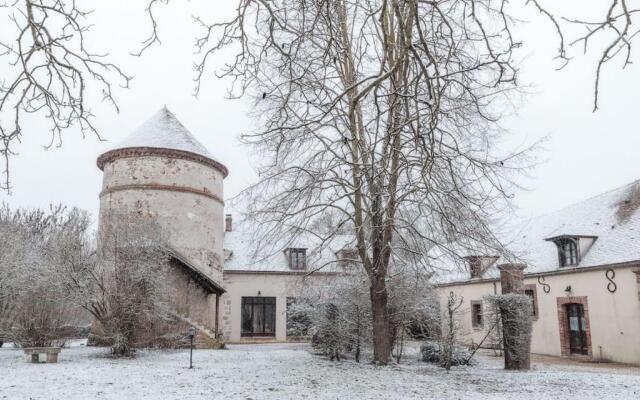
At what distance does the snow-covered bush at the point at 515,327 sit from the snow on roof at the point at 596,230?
9.19ft

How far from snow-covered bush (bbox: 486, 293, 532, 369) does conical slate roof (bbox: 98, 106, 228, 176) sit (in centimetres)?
1289

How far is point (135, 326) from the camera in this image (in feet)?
50.6

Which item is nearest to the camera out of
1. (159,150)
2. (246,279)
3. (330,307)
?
(330,307)

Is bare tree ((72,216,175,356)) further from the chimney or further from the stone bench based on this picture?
the chimney

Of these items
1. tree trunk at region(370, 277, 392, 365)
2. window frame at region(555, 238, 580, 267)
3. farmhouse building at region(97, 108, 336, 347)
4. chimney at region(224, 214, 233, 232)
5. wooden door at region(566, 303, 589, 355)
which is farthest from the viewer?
chimney at region(224, 214, 233, 232)

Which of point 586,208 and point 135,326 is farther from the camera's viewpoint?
point 586,208

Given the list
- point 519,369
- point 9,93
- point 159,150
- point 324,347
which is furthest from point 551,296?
point 9,93

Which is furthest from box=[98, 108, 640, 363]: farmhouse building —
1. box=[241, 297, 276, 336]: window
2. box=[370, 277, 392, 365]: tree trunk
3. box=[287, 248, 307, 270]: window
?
box=[287, 248, 307, 270]: window

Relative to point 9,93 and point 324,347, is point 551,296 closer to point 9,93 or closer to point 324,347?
point 324,347

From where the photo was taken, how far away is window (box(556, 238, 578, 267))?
2028cm

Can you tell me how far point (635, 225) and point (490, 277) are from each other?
7408 mm

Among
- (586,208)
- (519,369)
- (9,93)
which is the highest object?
(586,208)

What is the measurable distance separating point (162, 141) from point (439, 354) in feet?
42.7

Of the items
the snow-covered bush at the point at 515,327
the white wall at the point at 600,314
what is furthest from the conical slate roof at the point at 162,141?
the snow-covered bush at the point at 515,327
